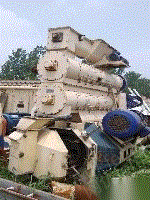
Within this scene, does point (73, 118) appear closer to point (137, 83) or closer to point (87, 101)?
point (87, 101)

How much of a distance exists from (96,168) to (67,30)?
3825mm

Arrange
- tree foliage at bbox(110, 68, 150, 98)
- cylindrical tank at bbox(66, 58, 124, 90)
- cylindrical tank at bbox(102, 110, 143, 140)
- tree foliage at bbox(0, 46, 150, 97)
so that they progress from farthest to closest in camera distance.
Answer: tree foliage at bbox(110, 68, 150, 98) < tree foliage at bbox(0, 46, 150, 97) < cylindrical tank at bbox(66, 58, 124, 90) < cylindrical tank at bbox(102, 110, 143, 140)

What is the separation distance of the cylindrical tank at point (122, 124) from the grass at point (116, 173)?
874 mm

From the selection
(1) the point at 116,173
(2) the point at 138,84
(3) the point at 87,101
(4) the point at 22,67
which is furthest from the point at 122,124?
(2) the point at 138,84

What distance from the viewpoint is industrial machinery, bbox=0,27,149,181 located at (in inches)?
181

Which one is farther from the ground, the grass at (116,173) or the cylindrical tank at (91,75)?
the cylindrical tank at (91,75)

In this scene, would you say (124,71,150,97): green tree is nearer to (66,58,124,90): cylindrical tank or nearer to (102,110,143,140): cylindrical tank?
(66,58,124,90): cylindrical tank

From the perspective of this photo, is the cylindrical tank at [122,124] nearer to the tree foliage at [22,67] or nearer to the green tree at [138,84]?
the tree foliage at [22,67]

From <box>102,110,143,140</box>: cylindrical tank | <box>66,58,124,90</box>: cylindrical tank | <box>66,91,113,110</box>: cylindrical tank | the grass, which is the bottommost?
the grass

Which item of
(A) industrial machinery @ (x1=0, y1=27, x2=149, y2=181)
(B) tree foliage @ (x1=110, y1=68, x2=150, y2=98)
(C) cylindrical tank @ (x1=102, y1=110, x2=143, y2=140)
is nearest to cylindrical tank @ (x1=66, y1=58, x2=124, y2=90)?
(A) industrial machinery @ (x1=0, y1=27, x2=149, y2=181)

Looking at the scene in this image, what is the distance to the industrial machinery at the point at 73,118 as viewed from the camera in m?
4.59

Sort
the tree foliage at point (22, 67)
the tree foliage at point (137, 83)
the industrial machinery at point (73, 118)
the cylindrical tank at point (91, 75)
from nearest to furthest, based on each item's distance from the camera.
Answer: the industrial machinery at point (73, 118) → the cylindrical tank at point (91, 75) → the tree foliage at point (22, 67) → the tree foliage at point (137, 83)

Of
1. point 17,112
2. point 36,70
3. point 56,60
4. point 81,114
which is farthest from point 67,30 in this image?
point 17,112

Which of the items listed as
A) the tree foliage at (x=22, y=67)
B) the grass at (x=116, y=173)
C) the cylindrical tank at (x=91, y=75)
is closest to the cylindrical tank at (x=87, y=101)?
the cylindrical tank at (x=91, y=75)
